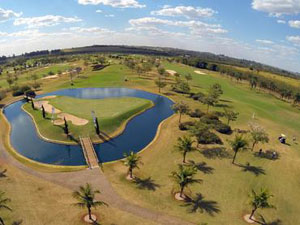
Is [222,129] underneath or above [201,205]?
above

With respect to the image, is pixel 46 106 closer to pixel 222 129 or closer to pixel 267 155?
pixel 222 129

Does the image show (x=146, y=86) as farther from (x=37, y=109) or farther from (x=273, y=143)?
(x=273, y=143)

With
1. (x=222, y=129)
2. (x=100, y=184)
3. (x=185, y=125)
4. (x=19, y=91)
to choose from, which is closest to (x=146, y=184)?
(x=100, y=184)

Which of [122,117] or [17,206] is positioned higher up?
[122,117]

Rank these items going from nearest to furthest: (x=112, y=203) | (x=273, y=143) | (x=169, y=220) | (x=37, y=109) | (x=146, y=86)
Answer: (x=169, y=220)
(x=112, y=203)
(x=273, y=143)
(x=37, y=109)
(x=146, y=86)

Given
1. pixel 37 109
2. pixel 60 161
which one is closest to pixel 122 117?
pixel 60 161

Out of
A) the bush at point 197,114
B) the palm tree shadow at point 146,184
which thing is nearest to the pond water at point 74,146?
the bush at point 197,114
